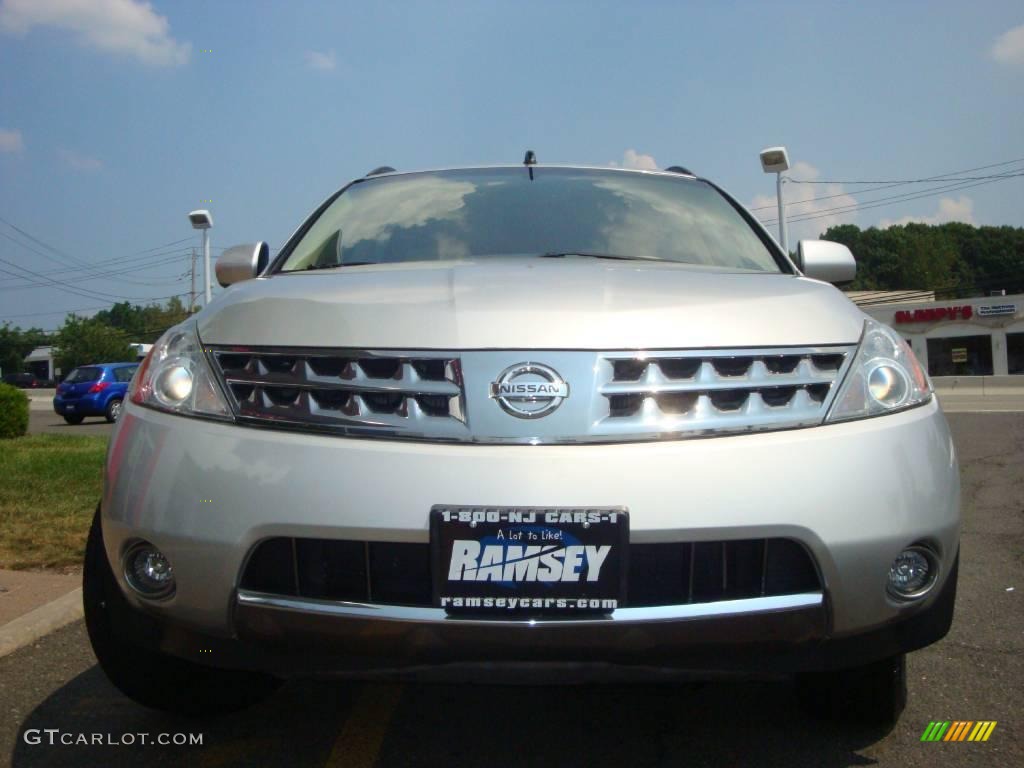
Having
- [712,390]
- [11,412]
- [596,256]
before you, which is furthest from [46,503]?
[11,412]

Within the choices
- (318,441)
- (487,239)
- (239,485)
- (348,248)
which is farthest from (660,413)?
(348,248)

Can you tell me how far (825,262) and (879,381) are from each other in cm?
113

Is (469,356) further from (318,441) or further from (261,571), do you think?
(261,571)

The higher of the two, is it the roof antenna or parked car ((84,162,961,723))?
the roof antenna

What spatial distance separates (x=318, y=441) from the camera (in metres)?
1.92

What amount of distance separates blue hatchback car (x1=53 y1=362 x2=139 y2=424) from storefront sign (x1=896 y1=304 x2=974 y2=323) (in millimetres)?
37888

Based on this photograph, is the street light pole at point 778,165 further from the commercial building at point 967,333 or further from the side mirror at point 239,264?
the commercial building at point 967,333

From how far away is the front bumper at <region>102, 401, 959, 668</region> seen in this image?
182cm

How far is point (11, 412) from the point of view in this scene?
1437cm

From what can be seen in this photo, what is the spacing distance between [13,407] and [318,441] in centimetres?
1429

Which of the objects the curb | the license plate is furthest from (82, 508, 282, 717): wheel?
the curb

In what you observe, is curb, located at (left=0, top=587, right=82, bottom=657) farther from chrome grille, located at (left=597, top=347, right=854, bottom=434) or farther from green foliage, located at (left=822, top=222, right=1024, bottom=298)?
green foliage, located at (left=822, top=222, right=1024, bottom=298)

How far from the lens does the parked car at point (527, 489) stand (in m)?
Result: 1.82

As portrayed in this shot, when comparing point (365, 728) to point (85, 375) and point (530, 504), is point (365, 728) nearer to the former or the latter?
point (530, 504)
